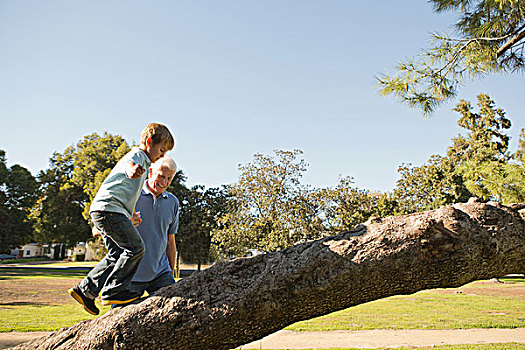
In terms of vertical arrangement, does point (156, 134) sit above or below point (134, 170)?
above

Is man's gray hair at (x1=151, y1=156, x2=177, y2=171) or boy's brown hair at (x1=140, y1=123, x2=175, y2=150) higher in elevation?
boy's brown hair at (x1=140, y1=123, x2=175, y2=150)

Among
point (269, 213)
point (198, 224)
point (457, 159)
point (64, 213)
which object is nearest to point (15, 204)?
point (64, 213)

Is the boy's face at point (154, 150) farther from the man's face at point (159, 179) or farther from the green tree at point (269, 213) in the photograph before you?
the green tree at point (269, 213)

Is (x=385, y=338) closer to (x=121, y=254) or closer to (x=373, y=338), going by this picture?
(x=373, y=338)

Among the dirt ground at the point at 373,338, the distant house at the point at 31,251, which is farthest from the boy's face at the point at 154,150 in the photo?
the distant house at the point at 31,251

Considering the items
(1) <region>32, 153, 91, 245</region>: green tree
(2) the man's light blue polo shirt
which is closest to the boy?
(2) the man's light blue polo shirt

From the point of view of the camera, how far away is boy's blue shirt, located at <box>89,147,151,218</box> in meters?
2.69

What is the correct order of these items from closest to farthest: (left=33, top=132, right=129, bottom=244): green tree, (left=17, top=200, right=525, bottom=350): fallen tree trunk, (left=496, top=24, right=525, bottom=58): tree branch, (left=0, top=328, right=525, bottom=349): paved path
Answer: (left=17, top=200, right=525, bottom=350): fallen tree trunk < (left=496, top=24, right=525, bottom=58): tree branch < (left=0, top=328, right=525, bottom=349): paved path < (left=33, top=132, right=129, bottom=244): green tree

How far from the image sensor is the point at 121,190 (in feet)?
9.10

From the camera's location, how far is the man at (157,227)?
115 inches

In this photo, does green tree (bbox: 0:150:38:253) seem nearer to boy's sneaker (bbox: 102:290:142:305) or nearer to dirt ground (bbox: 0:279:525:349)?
dirt ground (bbox: 0:279:525:349)

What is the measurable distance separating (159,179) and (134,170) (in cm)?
45

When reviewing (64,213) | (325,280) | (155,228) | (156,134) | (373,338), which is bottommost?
(373,338)

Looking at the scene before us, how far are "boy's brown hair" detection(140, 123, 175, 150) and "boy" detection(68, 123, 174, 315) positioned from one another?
0.02 meters
